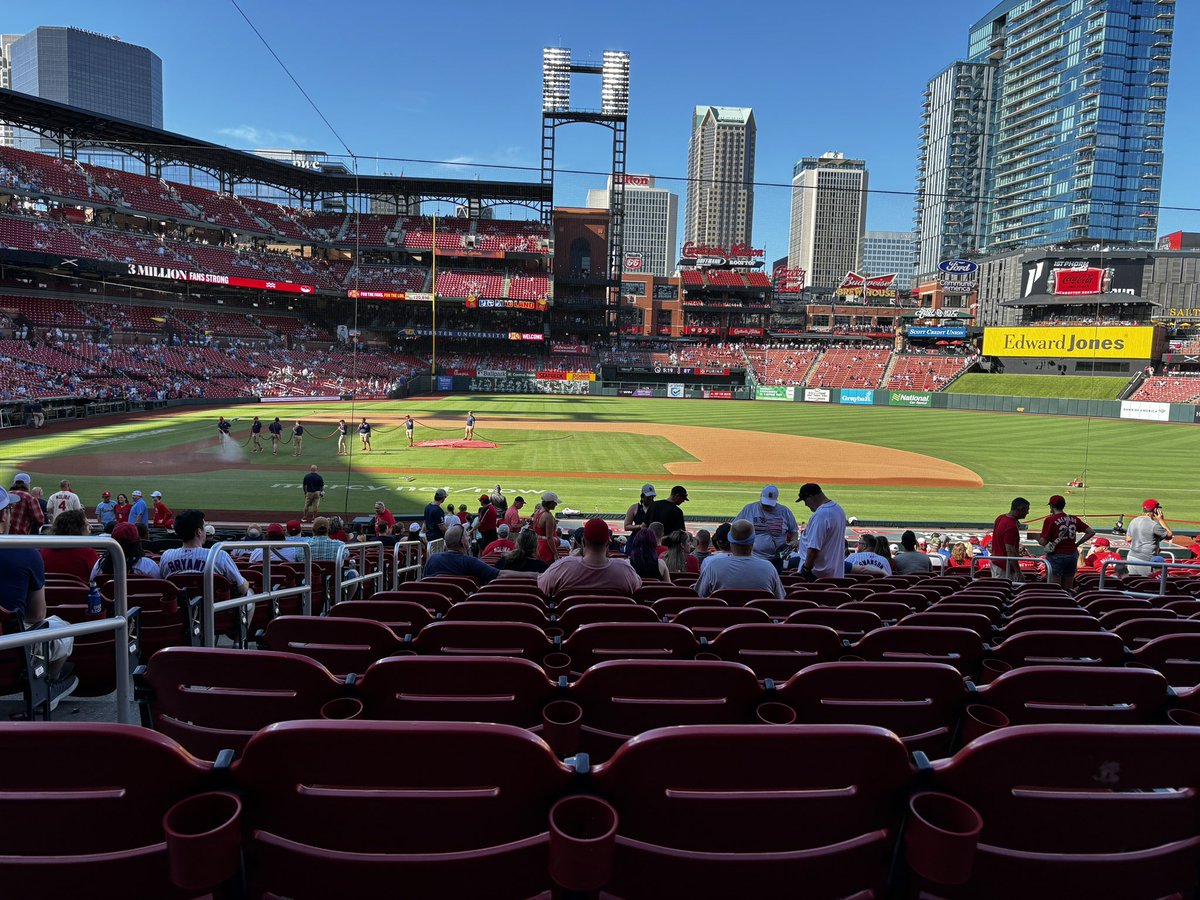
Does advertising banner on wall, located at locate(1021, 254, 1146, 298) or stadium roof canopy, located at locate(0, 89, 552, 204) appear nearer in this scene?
stadium roof canopy, located at locate(0, 89, 552, 204)

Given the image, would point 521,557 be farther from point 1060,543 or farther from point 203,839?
point 1060,543

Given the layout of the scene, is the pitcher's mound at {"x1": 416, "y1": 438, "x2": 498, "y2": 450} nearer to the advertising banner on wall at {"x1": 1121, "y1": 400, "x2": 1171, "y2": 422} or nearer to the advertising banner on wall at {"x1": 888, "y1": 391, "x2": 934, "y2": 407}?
the advertising banner on wall at {"x1": 888, "y1": 391, "x2": 934, "y2": 407}

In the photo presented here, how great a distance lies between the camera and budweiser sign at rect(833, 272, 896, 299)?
399 feet

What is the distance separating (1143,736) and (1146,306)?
106449mm

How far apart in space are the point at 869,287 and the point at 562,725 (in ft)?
434

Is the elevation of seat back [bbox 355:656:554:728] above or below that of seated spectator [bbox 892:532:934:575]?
above

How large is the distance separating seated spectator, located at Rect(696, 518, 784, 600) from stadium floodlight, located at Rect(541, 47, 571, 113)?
96.6m

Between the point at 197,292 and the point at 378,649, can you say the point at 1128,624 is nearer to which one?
the point at 378,649

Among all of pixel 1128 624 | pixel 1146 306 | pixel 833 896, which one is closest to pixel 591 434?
pixel 1128 624

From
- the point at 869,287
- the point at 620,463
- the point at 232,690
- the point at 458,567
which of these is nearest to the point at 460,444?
the point at 620,463

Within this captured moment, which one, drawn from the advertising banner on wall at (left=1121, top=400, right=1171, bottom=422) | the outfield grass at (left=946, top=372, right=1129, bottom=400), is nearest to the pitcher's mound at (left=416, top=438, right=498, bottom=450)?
the advertising banner on wall at (left=1121, top=400, right=1171, bottom=422)

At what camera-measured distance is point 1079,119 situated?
128m

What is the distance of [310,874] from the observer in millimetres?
1711

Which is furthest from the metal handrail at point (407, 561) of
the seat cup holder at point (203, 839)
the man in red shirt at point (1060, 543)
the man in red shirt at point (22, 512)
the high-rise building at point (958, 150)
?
the high-rise building at point (958, 150)
